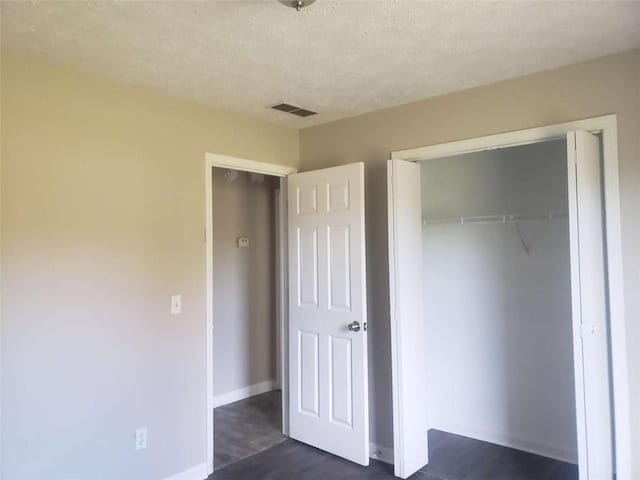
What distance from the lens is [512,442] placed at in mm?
3381

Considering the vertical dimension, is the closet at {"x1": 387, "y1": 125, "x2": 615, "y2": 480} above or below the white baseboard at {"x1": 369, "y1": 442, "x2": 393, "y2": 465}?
above

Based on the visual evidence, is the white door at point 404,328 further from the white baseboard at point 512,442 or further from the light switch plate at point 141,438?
the light switch plate at point 141,438

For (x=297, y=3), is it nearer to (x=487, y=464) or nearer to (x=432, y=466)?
(x=432, y=466)

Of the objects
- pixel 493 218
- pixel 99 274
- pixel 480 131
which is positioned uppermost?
pixel 480 131

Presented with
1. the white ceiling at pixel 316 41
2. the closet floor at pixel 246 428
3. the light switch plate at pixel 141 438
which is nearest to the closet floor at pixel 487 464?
the closet floor at pixel 246 428

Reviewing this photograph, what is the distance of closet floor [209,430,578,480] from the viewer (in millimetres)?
2973

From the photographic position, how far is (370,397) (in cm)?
330

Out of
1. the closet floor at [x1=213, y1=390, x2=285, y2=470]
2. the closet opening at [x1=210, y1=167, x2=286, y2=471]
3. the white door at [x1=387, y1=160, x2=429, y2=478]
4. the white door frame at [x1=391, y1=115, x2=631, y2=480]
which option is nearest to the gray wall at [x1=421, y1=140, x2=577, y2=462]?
the white door at [x1=387, y1=160, x2=429, y2=478]

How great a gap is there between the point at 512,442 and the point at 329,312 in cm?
165

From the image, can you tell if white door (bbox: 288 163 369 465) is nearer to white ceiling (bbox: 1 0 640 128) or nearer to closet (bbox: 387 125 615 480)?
closet (bbox: 387 125 615 480)

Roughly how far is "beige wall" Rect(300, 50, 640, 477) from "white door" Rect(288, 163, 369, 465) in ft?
0.75

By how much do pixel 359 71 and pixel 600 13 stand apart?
111cm

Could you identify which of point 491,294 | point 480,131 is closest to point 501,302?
point 491,294

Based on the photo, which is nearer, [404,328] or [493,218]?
[404,328]
